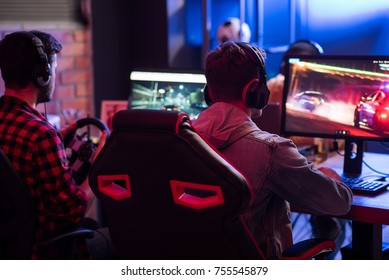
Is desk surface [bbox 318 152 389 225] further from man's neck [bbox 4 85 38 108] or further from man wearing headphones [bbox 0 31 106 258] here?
man's neck [bbox 4 85 38 108]

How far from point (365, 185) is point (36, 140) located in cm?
112

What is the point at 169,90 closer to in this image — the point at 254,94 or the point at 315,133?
the point at 315,133

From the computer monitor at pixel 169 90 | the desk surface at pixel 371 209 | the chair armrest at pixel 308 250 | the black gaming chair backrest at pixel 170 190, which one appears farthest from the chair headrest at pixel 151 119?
the computer monitor at pixel 169 90

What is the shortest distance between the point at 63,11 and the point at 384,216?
2529 millimetres

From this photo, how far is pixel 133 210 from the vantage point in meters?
1.81

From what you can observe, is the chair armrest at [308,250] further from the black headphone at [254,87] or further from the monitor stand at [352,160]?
the monitor stand at [352,160]

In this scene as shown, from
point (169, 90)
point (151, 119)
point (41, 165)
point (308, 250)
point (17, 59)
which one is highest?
point (17, 59)

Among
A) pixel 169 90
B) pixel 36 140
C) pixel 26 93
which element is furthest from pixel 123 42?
pixel 36 140

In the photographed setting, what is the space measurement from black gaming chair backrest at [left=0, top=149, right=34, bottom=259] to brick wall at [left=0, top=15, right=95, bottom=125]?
180cm

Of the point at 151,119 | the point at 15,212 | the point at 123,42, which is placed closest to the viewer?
the point at 151,119

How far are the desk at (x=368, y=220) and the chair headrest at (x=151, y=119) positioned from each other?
2.51 feet

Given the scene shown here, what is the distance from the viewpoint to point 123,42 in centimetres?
469

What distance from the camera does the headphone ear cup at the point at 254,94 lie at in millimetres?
1990

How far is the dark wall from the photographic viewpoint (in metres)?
4.43
